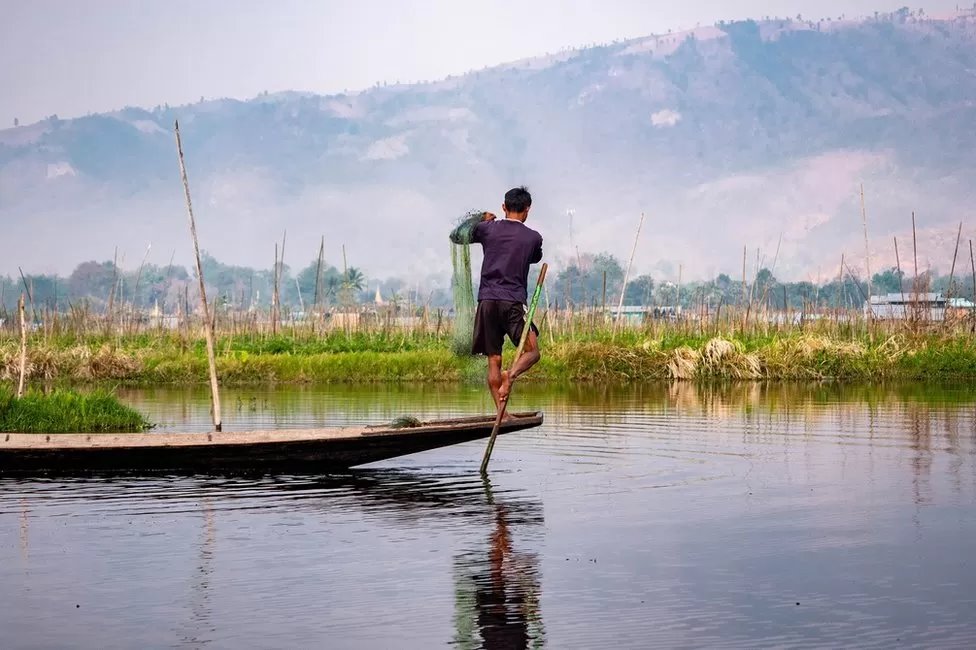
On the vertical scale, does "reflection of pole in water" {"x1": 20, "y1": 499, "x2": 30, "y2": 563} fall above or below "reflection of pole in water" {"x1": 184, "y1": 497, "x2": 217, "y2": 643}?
above

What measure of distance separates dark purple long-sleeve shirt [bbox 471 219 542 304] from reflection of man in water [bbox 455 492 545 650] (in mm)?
2713

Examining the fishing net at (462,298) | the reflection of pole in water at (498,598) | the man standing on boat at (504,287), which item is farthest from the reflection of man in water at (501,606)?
the fishing net at (462,298)

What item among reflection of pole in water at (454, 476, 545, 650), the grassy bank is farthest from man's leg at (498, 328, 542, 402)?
the grassy bank

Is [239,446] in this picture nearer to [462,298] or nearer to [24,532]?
[462,298]

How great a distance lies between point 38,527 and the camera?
276 inches

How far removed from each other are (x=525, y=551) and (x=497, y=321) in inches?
118

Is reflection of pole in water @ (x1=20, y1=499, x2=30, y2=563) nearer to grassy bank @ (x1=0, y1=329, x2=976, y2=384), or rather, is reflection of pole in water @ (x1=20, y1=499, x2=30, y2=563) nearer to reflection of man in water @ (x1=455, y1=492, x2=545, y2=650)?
reflection of man in water @ (x1=455, y1=492, x2=545, y2=650)

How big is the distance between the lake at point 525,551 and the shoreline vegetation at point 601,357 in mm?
10520

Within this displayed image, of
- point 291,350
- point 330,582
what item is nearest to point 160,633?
point 330,582

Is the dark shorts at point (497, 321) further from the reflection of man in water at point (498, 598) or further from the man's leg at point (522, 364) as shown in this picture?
the reflection of man in water at point (498, 598)

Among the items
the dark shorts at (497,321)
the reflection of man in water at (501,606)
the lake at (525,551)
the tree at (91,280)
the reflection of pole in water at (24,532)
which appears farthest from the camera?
the tree at (91,280)

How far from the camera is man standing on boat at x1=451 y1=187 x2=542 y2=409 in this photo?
29.5 feet

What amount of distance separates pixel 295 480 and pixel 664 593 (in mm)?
4140

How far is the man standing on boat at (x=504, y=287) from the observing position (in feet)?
29.5
